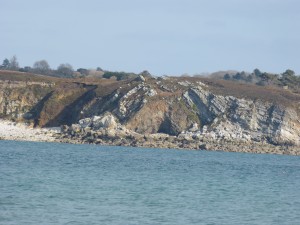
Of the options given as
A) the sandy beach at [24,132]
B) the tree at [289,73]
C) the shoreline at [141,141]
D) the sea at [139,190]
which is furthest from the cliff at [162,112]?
the tree at [289,73]

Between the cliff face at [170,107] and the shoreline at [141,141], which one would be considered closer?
the shoreline at [141,141]

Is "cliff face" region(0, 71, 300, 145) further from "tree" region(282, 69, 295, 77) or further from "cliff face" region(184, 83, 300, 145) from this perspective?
"tree" region(282, 69, 295, 77)

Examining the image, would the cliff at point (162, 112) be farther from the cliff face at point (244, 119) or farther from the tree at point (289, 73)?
the tree at point (289, 73)

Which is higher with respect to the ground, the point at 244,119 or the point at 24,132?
the point at 244,119

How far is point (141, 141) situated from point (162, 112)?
345 inches

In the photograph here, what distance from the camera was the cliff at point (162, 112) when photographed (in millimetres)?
79625

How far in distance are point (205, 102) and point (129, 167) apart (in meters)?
39.5

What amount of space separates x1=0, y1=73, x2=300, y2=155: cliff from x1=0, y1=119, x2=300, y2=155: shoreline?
0.13 meters

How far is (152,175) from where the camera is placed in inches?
1718

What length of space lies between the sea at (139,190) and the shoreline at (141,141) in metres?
15.1

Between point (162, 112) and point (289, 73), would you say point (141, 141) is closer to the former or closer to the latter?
point (162, 112)

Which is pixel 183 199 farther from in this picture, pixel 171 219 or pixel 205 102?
pixel 205 102

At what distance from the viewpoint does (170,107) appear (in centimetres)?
8525

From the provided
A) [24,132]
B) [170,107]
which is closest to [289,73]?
[170,107]
